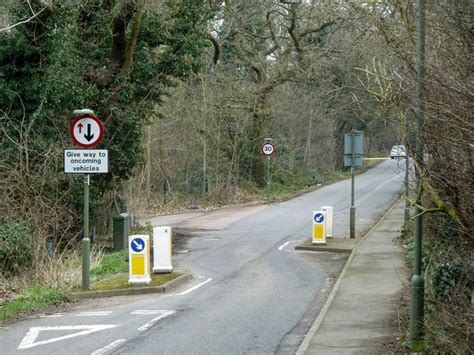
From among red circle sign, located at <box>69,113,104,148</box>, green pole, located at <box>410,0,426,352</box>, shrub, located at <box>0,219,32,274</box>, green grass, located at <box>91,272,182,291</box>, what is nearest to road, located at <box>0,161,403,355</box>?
green grass, located at <box>91,272,182,291</box>

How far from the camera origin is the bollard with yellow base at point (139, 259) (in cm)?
1432

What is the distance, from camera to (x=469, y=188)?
6211mm

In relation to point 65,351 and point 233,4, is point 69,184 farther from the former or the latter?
point 233,4

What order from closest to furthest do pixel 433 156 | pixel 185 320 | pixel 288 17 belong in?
pixel 433 156
pixel 185 320
pixel 288 17

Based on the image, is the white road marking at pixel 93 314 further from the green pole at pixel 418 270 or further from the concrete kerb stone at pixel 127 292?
the green pole at pixel 418 270

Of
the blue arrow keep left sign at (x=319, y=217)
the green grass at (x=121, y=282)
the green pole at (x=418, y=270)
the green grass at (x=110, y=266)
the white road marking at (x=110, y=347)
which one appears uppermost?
the green pole at (x=418, y=270)

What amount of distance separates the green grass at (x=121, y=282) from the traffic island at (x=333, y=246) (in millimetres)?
5482

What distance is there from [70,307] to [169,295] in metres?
2.12

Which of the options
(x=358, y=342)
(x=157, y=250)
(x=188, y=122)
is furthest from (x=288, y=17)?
(x=358, y=342)

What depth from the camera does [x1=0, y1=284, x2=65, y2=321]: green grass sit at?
12.2m

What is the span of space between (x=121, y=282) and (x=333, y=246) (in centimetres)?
766

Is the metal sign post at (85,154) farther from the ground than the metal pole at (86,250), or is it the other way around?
the metal sign post at (85,154)

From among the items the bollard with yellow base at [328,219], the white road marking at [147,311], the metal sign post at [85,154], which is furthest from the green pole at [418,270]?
the bollard with yellow base at [328,219]

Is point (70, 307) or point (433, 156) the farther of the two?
point (70, 307)
